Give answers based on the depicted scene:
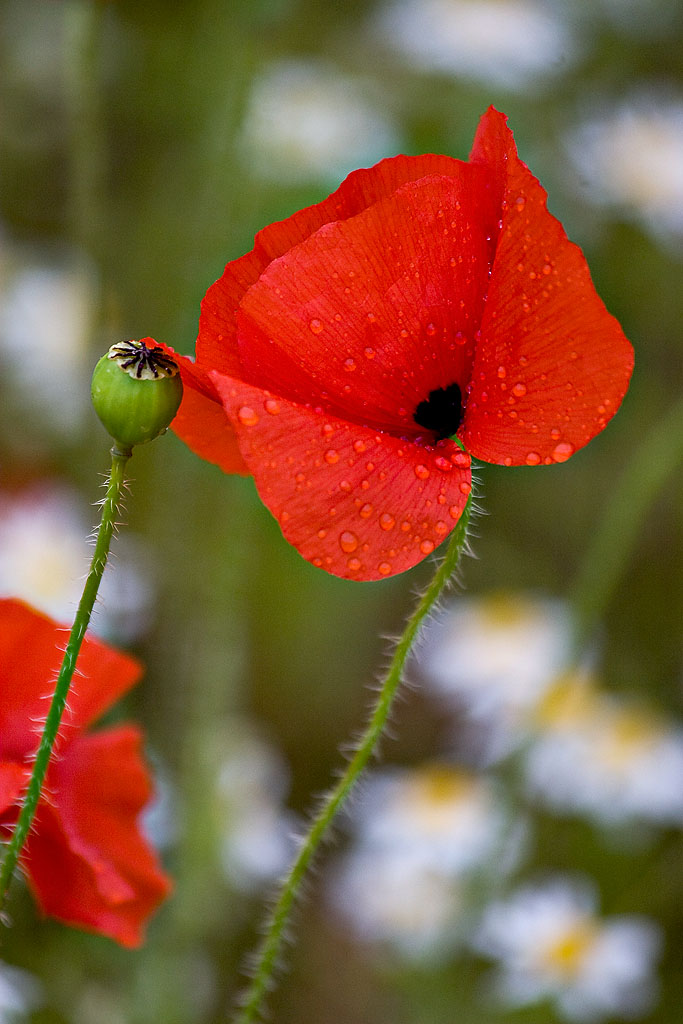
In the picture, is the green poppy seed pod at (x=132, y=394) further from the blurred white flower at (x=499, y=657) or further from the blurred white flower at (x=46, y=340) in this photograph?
the blurred white flower at (x=46, y=340)

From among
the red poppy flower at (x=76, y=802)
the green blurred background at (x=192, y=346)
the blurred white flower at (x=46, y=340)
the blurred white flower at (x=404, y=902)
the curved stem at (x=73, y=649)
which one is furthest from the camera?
the blurred white flower at (x=46, y=340)

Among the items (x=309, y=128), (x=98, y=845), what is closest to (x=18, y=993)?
(x=98, y=845)

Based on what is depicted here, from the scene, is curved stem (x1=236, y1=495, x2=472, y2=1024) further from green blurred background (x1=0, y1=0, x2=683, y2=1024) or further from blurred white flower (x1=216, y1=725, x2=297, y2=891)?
blurred white flower (x1=216, y1=725, x2=297, y2=891)

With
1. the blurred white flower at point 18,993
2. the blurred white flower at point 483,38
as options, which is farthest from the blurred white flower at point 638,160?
the blurred white flower at point 18,993

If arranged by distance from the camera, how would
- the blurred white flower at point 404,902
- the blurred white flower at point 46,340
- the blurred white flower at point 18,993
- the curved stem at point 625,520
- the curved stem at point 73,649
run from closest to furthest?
the curved stem at point 73,649 → the blurred white flower at point 18,993 → the curved stem at point 625,520 → the blurred white flower at point 404,902 → the blurred white flower at point 46,340

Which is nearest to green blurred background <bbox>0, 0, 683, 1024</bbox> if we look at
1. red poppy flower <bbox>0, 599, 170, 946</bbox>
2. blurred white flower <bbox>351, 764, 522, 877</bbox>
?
blurred white flower <bbox>351, 764, 522, 877</bbox>

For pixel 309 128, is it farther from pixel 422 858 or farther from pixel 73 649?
pixel 73 649

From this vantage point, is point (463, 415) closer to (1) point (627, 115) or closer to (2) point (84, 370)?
(2) point (84, 370)
